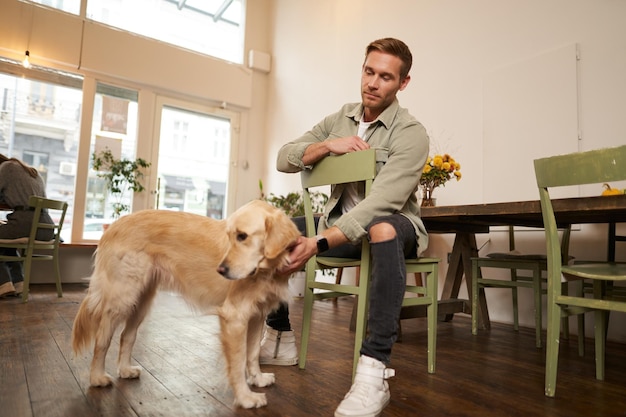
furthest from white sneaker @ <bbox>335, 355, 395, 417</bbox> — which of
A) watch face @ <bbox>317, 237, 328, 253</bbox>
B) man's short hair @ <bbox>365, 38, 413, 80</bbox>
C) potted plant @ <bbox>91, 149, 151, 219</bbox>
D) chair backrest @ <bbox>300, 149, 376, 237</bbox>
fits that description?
potted plant @ <bbox>91, 149, 151, 219</bbox>

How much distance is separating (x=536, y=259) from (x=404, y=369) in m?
1.33

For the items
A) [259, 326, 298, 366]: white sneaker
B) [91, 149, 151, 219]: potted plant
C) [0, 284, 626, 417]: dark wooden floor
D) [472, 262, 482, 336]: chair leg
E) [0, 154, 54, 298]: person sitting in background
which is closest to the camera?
[0, 284, 626, 417]: dark wooden floor

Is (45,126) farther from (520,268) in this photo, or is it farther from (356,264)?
(520,268)

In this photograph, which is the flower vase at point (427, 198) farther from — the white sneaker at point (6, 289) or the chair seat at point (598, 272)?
the white sneaker at point (6, 289)

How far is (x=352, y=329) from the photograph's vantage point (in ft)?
9.32

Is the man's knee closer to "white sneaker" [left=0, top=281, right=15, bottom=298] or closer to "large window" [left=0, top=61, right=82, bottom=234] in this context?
"white sneaker" [left=0, top=281, right=15, bottom=298]

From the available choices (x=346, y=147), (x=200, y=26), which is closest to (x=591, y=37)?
(x=346, y=147)

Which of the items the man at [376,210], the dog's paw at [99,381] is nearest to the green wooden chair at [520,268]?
the man at [376,210]

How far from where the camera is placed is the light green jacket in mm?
1487

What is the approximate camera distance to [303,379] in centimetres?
169

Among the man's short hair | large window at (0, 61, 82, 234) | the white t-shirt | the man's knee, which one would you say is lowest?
the man's knee

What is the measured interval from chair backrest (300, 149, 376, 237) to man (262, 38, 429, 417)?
0.11 feet

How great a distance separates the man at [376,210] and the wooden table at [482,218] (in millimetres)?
472

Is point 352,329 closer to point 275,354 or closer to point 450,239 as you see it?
point 275,354
